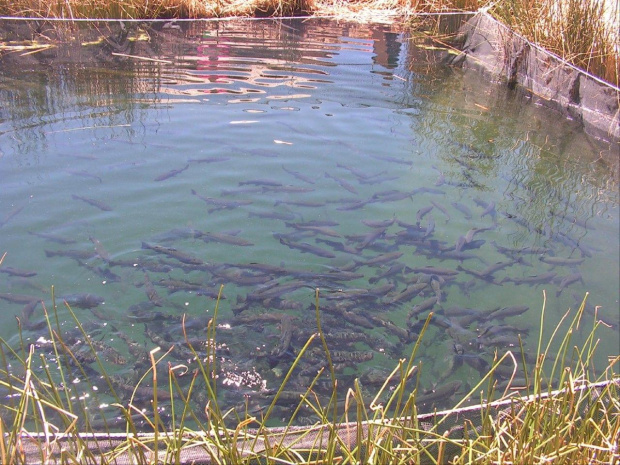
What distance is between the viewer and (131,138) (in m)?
6.97

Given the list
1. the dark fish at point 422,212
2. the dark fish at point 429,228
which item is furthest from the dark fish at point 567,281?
the dark fish at point 422,212

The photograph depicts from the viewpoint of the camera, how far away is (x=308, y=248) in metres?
5.01

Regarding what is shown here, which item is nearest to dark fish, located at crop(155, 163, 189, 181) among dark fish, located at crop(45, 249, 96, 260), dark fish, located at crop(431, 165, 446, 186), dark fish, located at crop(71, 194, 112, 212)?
dark fish, located at crop(71, 194, 112, 212)

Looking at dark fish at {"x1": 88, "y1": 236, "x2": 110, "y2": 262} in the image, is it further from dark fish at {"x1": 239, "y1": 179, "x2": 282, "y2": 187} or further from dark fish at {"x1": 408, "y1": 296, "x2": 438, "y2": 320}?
dark fish at {"x1": 408, "y1": 296, "x2": 438, "y2": 320}

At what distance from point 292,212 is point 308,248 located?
745 millimetres

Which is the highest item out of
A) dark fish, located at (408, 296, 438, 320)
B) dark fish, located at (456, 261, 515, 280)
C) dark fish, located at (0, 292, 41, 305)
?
dark fish, located at (456, 261, 515, 280)

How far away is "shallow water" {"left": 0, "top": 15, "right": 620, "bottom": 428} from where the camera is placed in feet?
13.5

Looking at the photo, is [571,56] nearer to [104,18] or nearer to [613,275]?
[613,275]

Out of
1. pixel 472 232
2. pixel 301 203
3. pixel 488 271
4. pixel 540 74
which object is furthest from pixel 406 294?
pixel 540 74

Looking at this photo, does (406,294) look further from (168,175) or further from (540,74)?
(540,74)

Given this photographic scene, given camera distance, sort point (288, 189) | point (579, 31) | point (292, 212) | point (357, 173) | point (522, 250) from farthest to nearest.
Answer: point (579, 31) → point (357, 173) → point (288, 189) → point (292, 212) → point (522, 250)

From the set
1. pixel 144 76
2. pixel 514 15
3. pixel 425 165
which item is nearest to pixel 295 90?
pixel 144 76

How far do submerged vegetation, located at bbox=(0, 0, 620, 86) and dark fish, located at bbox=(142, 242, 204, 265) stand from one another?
623cm

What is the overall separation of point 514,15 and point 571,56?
1680mm
